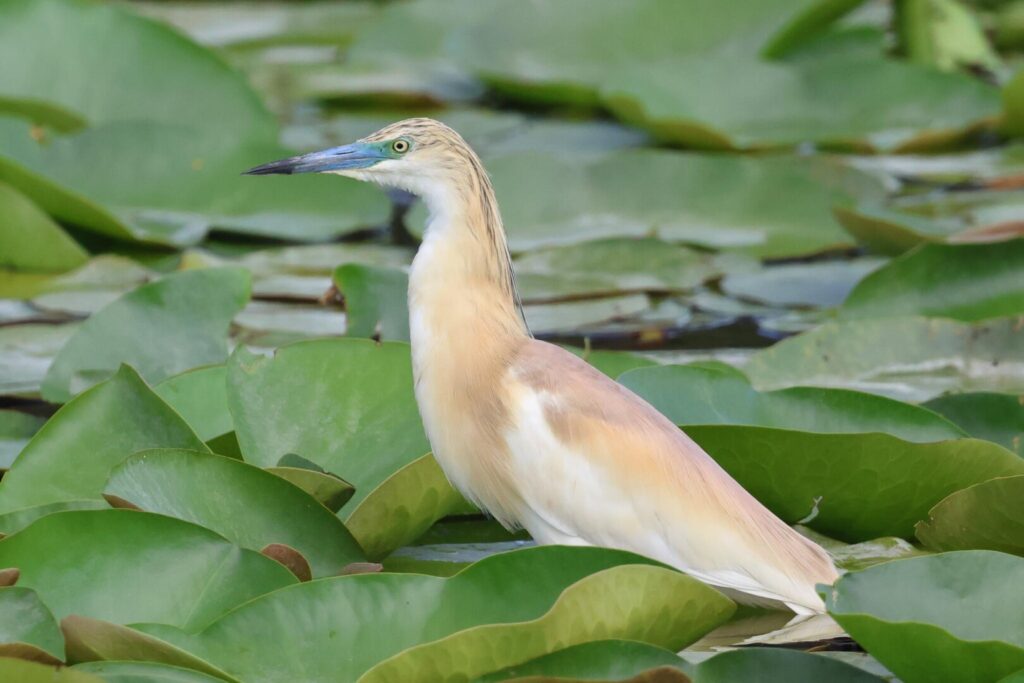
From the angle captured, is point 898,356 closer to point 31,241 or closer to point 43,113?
point 31,241

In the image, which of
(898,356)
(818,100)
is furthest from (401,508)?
(818,100)

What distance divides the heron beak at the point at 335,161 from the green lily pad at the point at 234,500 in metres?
0.52

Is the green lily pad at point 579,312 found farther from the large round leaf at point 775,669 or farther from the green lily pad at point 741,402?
the large round leaf at point 775,669

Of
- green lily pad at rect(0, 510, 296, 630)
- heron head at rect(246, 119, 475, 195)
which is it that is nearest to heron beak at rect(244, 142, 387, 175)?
heron head at rect(246, 119, 475, 195)

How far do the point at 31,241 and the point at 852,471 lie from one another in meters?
2.34

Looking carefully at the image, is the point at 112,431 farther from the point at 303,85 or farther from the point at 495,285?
the point at 303,85

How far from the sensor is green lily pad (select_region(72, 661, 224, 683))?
5.98ft

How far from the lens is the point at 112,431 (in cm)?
251

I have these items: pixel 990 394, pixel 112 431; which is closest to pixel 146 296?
pixel 112 431

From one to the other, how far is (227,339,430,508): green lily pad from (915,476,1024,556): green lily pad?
34.1 inches

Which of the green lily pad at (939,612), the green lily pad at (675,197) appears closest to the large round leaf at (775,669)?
the green lily pad at (939,612)

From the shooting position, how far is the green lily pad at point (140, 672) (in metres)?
1.82

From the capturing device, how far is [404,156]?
2473mm

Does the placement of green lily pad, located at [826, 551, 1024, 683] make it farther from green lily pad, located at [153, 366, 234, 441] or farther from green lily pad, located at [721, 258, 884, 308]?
green lily pad, located at [721, 258, 884, 308]
